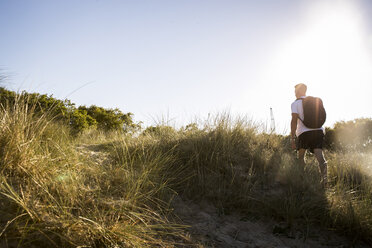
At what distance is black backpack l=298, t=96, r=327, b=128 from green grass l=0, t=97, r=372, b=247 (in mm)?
826

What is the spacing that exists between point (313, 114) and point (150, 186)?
10.3 ft

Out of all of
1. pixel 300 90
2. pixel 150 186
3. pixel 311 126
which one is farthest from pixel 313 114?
pixel 150 186

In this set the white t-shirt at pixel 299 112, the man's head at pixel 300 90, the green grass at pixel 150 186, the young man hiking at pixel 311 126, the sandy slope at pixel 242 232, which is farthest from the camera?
the man's head at pixel 300 90

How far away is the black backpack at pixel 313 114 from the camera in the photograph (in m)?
4.29

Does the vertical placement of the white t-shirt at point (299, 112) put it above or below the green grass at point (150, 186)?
above

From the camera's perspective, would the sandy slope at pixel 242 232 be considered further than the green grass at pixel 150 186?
Yes

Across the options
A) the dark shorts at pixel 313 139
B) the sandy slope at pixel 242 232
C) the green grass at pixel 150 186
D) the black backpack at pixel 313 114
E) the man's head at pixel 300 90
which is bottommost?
the sandy slope at pixel 242 232

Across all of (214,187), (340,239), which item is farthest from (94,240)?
(340,239)

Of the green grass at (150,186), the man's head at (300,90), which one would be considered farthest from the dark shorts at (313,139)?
the man's head at (300,90)

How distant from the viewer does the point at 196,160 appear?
4293 millimetres

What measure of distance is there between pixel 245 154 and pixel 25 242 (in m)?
3.87

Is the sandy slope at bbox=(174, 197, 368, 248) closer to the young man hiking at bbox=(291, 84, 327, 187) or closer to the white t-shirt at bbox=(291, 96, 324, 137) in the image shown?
the young man hiking at bbox=(291, 84, 327, 187)

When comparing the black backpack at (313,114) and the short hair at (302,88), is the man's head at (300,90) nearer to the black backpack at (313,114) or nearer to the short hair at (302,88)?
the short hair at (302,88)

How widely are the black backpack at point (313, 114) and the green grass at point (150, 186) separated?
0.83 meters
